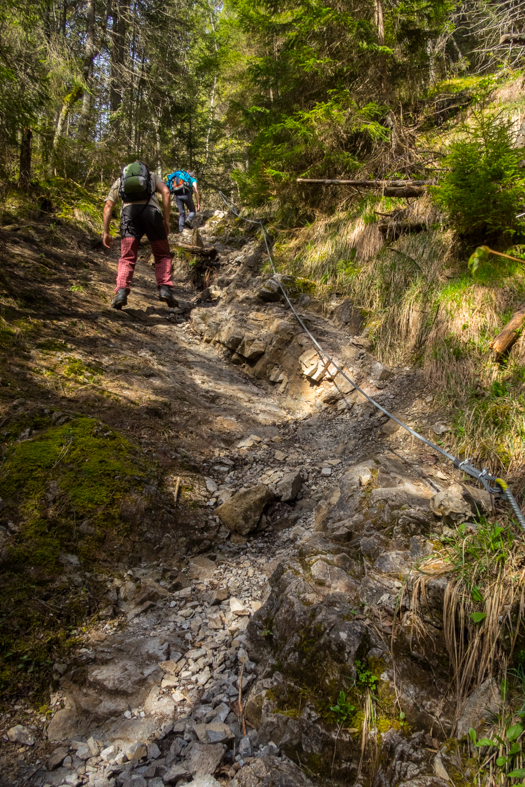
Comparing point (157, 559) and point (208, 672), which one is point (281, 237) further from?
point (208, 672)

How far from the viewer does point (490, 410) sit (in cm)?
329

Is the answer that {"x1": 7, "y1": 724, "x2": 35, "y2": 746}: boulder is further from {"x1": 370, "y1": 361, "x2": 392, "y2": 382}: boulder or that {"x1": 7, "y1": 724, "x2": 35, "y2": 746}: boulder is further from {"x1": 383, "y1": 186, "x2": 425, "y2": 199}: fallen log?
{"x1": 383, "y1": 186, "x2": 425, "y2": 199}: fallen log

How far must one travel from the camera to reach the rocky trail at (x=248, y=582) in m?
1.64

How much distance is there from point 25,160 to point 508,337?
8.00 m

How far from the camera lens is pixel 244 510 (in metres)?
3.24

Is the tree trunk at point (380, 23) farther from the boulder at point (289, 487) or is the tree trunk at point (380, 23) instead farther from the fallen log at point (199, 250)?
the boulder at point (289, 487)

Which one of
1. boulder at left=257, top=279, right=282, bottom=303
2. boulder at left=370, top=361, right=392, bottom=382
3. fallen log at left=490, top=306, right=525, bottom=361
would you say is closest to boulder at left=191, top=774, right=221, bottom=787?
fallen log at left=490, top=306, right=525, bottom=361

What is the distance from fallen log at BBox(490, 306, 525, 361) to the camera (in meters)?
3.60

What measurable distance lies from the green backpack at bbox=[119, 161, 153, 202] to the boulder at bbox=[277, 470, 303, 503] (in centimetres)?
438

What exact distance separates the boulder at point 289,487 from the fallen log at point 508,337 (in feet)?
7.63

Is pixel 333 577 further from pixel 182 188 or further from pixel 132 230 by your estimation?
pixel 182 188

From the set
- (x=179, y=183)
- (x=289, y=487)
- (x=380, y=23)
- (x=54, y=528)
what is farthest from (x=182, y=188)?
(x=54, y=528)

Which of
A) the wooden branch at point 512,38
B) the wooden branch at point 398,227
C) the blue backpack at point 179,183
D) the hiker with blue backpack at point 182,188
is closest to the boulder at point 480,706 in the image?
the wooden branch at point 398,227

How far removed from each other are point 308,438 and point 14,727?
3562 millimetres
